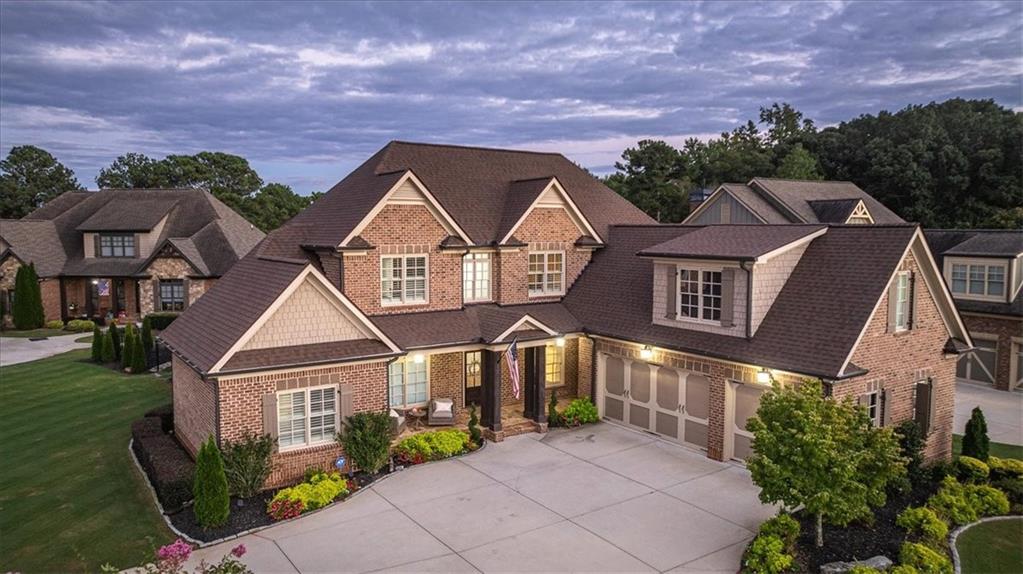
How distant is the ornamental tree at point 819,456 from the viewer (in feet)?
37.6

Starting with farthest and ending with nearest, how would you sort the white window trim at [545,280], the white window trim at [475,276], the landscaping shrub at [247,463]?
the white window trim at [545,280]
the white window trim at [475,276]
the landscaping shrub at [247,463]

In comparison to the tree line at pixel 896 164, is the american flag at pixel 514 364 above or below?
below

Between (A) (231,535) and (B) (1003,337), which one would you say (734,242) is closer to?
(A) (231,535)

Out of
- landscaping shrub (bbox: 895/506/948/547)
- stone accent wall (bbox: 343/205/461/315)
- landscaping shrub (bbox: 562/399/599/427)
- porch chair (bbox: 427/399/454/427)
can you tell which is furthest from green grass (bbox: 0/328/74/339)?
landscaping shrub (bbox: 895/506/948/547)

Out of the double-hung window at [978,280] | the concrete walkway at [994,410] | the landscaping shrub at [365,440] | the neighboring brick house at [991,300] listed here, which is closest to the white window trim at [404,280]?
the landscaping shrub at [365,440]

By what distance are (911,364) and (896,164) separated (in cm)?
4924

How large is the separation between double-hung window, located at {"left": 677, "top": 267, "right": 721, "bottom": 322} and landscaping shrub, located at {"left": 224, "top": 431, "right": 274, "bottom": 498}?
1140cm

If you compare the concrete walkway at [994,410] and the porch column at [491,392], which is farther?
the concrete walkway at [994,410]

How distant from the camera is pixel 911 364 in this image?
16.7 metres

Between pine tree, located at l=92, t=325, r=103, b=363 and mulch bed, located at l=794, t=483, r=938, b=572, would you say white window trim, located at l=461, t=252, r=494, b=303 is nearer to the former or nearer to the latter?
mulch bed, located at l=794, t=483, r=938, b=572

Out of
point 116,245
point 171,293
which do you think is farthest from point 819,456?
point 116,245

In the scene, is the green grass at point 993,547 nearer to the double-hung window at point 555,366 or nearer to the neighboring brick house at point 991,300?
the double-hung window at point 555,366

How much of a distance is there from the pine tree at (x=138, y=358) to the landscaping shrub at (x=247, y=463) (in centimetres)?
1568

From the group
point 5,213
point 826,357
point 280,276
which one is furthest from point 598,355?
point 5,213
